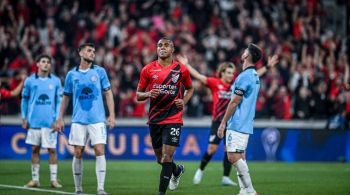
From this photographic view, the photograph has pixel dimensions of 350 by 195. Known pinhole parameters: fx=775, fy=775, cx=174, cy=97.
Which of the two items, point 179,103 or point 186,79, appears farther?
point 186,79

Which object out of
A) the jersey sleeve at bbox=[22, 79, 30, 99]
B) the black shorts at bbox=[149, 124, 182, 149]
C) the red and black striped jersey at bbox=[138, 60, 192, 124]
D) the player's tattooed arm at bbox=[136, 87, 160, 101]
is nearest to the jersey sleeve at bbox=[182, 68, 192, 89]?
the red and black striped jersey at bbox=[138, 60, 192, 124]

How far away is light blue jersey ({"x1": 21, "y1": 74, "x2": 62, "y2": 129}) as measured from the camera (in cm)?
1662

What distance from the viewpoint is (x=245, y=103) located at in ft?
42.4

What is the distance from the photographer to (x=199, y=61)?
27625mm

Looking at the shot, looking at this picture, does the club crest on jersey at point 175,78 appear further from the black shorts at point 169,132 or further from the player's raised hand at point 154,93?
the black shorts at point 169,132

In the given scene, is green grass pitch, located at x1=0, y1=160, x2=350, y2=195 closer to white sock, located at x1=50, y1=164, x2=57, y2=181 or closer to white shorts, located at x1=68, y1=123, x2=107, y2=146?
white sock, located at x1=50, y1=164, x2=57, y2=181

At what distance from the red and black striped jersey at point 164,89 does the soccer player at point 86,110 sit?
3.06 ft

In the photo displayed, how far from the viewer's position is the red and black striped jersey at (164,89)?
1293 centimetres

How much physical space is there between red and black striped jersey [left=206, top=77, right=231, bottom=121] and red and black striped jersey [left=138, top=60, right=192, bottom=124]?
4437 millimetres

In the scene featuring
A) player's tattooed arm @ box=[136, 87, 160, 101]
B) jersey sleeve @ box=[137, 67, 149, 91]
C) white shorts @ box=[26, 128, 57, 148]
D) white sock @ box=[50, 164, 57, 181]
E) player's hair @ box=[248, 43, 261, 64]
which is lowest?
white sock @ box=[50, 164, 57, 181]

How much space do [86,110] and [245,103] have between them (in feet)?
9.28

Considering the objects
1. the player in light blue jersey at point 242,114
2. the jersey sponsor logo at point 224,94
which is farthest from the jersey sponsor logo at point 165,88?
Result: the jersey sponsor logo at point 224,94

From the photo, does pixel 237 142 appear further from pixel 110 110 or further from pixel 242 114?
pixel 110 110

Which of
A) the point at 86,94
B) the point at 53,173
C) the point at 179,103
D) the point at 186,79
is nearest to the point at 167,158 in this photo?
the point at 179,103
